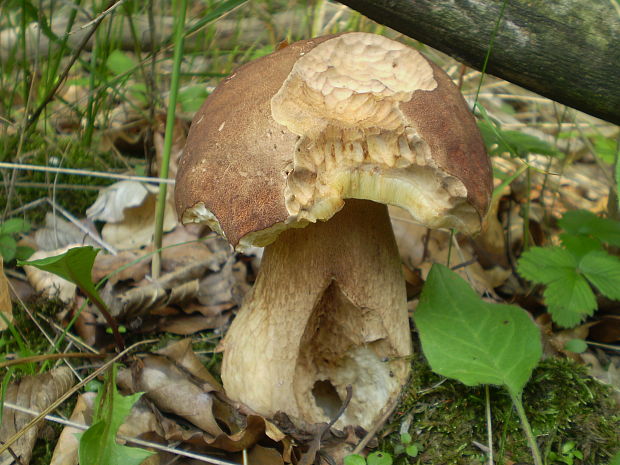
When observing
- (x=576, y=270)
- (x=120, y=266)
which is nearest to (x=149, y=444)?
(x=120, y=266)

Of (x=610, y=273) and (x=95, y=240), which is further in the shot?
(x=95, y=240)

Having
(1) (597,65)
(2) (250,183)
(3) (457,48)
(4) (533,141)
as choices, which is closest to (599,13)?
(1) (597,65)

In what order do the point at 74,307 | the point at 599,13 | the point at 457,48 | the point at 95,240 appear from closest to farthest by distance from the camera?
1. the point at 599,13
2. the point at 457,48
3. the point at 74,307
4. the point at 95,240

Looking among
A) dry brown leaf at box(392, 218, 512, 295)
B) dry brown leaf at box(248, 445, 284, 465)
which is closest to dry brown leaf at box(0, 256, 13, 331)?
dry brown leaf at box(248, 445, 284, 465)

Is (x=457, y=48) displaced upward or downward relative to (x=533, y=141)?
upward

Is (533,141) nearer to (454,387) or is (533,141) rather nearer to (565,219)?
(565,219)

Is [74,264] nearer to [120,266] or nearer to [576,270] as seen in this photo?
[120,266]
